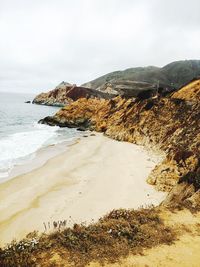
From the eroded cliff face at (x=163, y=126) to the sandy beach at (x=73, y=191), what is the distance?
74.3 inches

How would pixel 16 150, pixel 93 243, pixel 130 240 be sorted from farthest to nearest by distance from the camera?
pixel 16 150 < pixel 130 240 < pixel 93 243

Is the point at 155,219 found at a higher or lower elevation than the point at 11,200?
higher

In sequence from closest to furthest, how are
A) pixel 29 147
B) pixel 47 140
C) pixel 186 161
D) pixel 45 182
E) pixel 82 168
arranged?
pixel 186 161 → pixel 45 182 → pixel 82 168 → pixel 29 147 → pixel 47 140

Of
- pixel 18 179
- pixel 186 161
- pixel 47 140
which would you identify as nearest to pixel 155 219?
pixel 186 161

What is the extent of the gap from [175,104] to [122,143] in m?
8.20

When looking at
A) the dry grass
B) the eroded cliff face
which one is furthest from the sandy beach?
the dry grass

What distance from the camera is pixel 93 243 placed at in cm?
852

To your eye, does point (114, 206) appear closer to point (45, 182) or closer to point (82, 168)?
point (45, 182)

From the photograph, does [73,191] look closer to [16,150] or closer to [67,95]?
[16,150]

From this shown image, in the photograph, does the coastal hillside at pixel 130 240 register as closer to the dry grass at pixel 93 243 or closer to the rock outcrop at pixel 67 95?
the dry grass at pixel 93 243

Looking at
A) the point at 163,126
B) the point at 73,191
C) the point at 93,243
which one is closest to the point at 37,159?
the point at 73,191

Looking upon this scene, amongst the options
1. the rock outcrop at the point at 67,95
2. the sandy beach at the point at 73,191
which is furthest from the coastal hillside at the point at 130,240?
the rock outcrop at the point at 67,95

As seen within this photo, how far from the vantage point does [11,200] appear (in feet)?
57.8

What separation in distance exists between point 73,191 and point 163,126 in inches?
763
